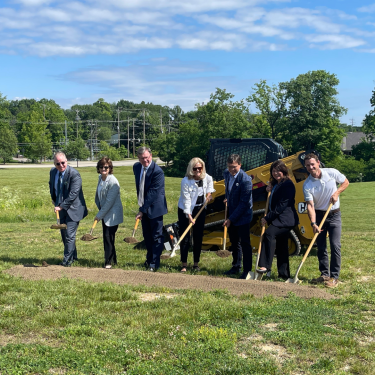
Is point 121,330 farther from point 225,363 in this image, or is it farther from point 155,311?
point 225,363

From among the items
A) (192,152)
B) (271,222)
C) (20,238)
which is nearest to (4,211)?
(20,238)

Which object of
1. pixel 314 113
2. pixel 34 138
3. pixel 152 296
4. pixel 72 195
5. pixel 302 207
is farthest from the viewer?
pixel 34 138

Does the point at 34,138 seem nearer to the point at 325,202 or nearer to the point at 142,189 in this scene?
the point at 142,189

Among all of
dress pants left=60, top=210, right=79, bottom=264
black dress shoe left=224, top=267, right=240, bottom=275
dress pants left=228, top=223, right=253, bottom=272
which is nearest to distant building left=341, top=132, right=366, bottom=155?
dress pants left=228, top=223, right=253, bottom=272

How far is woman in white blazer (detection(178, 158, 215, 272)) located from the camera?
7496 mm

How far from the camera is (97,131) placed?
4385 inches

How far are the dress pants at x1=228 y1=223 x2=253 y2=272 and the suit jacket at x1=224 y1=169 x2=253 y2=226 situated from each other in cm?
13

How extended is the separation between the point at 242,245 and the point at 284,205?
3.13 feet

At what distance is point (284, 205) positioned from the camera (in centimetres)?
695

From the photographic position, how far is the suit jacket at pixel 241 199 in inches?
285

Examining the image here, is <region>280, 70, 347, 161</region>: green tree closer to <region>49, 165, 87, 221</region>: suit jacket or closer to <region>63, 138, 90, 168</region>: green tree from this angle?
<region>63, 138, 90, 168</region>: green tree

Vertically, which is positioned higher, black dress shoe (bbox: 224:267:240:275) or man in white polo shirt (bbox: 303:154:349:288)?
man in white polo shirt (bbox: 303:154:349:288)

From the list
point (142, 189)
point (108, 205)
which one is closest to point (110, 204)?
point (108, 205)

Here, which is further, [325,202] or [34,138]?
[34,138]
